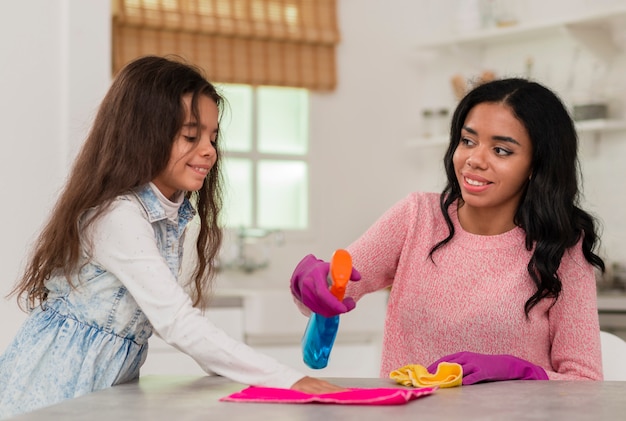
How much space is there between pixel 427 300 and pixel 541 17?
266 centimetres

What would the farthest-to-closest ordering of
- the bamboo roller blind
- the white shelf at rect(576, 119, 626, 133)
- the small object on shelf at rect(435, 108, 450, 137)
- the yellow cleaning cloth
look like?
the small object on shelf at rect(435, 108, 450, 137) → the bamboo roller blind → the white shelf at rect(576, 119, 626, 133) → the yellow cleaning cloth

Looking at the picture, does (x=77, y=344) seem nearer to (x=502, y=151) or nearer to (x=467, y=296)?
(x=467, y=296)

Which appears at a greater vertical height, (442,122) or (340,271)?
(442,122)

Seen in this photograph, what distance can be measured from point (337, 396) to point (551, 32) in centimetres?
318

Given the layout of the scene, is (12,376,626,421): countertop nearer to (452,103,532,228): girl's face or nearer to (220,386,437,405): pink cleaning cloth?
(220,386,437,405): pink cleaning cloth

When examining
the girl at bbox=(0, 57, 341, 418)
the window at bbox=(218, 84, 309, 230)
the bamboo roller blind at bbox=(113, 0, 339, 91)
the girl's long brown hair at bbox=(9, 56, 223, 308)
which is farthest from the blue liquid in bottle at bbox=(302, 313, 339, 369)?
the window at bbox=(218, 84, 309, 230)

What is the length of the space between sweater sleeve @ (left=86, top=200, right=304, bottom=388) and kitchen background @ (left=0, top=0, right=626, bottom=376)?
0.67 meters

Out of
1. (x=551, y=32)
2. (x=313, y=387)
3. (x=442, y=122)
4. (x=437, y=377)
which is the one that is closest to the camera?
(x=313, y=387)

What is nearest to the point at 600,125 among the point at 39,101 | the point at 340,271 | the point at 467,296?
the point at 467,296

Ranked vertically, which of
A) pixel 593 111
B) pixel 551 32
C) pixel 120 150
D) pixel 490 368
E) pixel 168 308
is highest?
pixel 551 32

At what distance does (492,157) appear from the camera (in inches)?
74.5

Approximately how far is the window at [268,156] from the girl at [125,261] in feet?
9.17

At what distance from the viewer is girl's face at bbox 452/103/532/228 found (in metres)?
1.89

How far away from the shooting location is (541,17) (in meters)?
4.25
